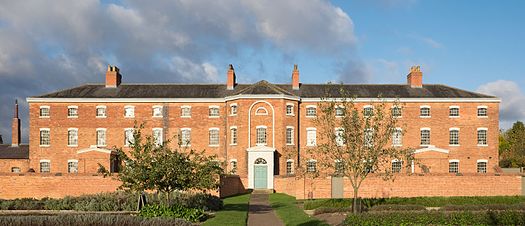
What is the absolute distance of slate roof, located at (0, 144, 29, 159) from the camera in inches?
1923

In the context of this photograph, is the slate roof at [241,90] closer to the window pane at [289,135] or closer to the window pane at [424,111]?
the window pane at [424,111]

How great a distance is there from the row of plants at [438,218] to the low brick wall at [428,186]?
10.8 meters

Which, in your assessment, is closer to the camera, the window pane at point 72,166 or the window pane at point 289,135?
the window pane at point 289,135

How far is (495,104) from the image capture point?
46.4 m

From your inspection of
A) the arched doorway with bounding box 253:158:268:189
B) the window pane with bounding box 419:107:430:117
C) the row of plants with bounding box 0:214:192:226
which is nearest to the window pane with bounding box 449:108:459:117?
the window pane with bounding box 419:107:430:117

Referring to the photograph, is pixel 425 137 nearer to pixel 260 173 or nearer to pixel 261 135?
pixel 261 135

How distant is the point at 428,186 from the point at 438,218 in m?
12.0

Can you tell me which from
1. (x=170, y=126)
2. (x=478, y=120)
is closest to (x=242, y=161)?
(x=170, y=126)

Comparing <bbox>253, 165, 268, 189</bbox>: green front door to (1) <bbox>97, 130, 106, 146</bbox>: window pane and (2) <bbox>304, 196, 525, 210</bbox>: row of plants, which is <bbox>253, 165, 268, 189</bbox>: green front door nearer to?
(1) <bbox>97, 130, 106, 146</bbox>: window pane

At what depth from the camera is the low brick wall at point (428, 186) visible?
31.1 m

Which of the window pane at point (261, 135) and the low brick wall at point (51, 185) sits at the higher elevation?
the window pane at point (261, 135)

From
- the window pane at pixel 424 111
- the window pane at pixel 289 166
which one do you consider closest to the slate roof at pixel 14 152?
the window pane at pixel 289 166

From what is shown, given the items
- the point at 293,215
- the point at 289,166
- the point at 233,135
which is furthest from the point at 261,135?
the point at 293,215

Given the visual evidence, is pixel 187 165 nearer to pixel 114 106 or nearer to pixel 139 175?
pixel 139 175
